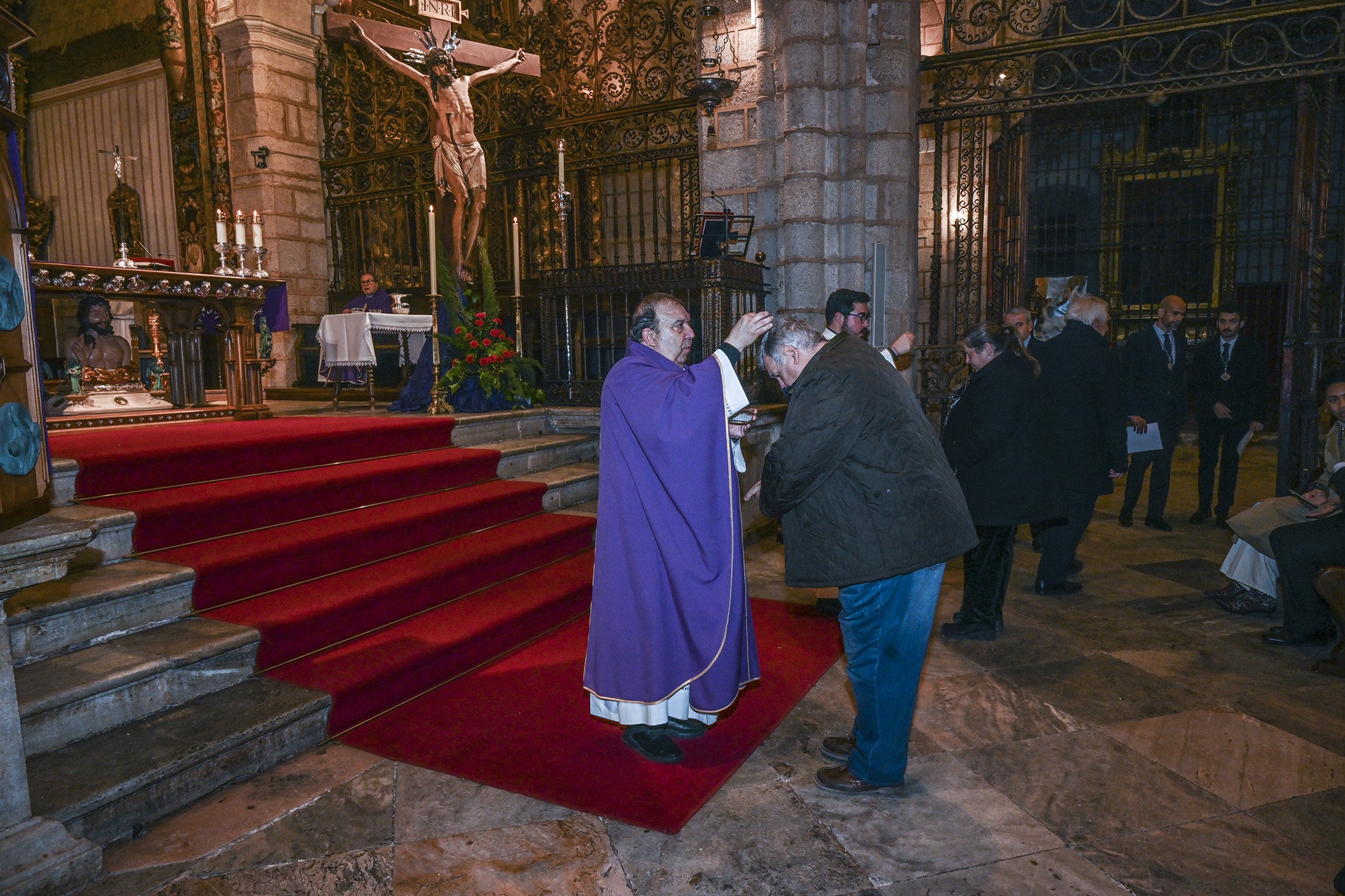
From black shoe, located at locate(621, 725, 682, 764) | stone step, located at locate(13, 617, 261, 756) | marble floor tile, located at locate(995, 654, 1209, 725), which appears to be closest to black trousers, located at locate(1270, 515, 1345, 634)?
marble floor tile, located at locate(995, 654, 1209, 725)

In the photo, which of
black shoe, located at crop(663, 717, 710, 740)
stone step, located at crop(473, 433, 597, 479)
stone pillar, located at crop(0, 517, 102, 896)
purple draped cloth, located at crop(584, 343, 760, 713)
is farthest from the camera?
stone step, located at crop(473, 433, 597, 479)

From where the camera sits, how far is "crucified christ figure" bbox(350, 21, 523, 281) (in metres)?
7.59

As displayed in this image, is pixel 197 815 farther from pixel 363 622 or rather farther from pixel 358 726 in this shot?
pixel 363 622

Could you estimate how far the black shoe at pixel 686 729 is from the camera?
3197 millimetres

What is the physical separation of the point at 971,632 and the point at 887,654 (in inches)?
73.2

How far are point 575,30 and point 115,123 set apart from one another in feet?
24.3

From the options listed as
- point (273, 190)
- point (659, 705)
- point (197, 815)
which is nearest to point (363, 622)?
point (197, 815)

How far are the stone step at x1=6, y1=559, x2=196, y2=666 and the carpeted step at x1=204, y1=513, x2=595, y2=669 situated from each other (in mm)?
222

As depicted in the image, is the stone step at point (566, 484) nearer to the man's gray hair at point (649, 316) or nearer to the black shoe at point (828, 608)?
the black shoe at point (828, 608)

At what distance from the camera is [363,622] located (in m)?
3.74

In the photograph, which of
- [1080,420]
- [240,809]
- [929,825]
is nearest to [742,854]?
[929,825]

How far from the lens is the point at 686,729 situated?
3.20 m

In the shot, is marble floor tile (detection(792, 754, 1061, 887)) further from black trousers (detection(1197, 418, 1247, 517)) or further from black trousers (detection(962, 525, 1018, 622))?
black trousers (detection(1197, 418, 1247, 517))

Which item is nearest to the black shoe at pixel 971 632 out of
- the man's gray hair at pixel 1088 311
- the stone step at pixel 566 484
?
the man's gray hair at pixel 1088 311
